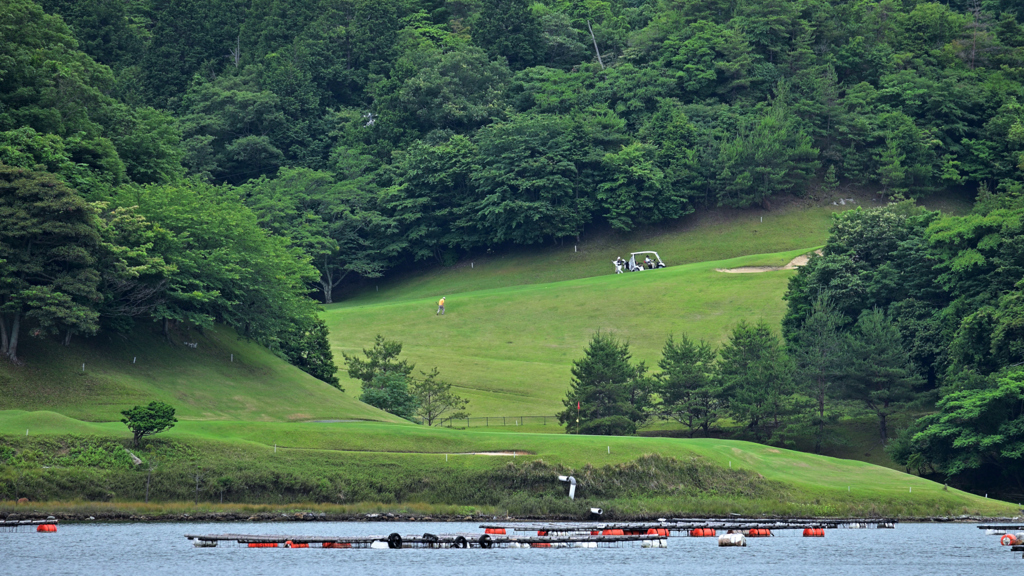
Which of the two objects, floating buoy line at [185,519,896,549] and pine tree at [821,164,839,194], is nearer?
floating buoy line at [185,519,896,549]

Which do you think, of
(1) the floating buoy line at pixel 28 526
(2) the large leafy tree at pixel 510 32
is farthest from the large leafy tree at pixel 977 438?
(2) the large leafy tree at pixel 510 32

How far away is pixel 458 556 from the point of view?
144 ft

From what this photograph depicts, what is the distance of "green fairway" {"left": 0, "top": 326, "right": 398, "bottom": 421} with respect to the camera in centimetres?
6075

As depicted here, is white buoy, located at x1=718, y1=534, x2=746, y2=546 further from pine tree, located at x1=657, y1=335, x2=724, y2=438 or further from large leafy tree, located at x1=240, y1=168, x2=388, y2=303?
large leafy tree, located at x1=240, y1=168, x2=388, y2=303

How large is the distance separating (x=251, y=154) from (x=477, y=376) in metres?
63.5

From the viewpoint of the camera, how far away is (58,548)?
136 feet

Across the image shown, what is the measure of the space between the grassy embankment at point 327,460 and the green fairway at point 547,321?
17.9 meters

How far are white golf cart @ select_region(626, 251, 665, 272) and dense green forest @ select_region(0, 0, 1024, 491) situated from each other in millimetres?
5989

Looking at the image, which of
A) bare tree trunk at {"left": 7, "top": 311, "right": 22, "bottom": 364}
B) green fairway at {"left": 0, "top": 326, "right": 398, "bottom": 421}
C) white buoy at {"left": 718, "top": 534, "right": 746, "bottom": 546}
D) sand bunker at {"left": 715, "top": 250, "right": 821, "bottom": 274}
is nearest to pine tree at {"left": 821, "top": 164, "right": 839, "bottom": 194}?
sand bunker at {"left": 715, "top": 250, "right": 821, "bottom": 274}

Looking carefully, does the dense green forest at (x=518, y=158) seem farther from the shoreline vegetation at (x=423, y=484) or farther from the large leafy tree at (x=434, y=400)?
the shoreline vegetation at (x=423, y=484)

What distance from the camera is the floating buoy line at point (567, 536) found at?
145ft

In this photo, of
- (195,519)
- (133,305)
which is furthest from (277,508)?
(133,305)

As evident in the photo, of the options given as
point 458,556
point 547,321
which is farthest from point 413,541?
point 547,321

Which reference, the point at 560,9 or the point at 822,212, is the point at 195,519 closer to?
the point at 822,212
